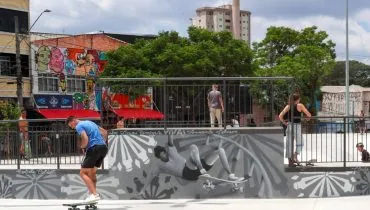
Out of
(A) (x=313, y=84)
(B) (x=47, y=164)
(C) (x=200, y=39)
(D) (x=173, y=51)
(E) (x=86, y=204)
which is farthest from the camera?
(A) (x=313, y=84)

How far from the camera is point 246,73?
1784 inches

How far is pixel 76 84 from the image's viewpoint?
4256 centimetres

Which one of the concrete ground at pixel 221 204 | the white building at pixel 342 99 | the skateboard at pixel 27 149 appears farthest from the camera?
the white building at pixel 342 99

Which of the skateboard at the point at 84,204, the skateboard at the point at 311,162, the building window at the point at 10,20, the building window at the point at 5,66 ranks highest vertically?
the building window at the point at 10,20

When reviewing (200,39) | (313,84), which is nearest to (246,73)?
(200,39)

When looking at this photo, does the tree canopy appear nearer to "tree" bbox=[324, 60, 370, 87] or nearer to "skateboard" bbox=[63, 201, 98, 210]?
"skateboard" bbox=[63, 201, 98, 210]

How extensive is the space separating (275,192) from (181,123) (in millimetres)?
2493

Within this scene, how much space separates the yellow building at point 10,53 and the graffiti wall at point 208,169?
2574cm

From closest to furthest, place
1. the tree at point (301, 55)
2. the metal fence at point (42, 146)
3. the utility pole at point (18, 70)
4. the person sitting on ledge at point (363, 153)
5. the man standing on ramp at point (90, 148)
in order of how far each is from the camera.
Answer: the man standing on ramp at point (90, 148), the person sitting on ledge at point (363, 153), the metal fence at point (42, 146), the utility pole at point (18, 70), the tree at point (301, 55)

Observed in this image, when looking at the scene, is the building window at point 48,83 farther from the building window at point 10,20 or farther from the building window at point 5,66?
the building window at point 10,20

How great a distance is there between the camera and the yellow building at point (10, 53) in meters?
36.9

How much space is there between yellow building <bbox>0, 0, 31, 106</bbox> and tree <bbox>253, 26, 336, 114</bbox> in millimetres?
21082

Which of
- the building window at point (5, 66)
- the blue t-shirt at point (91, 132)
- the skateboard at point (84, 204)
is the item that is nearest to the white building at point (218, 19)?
the building window at point (5, 66)

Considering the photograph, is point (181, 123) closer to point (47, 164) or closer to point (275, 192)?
point (275, 192)
